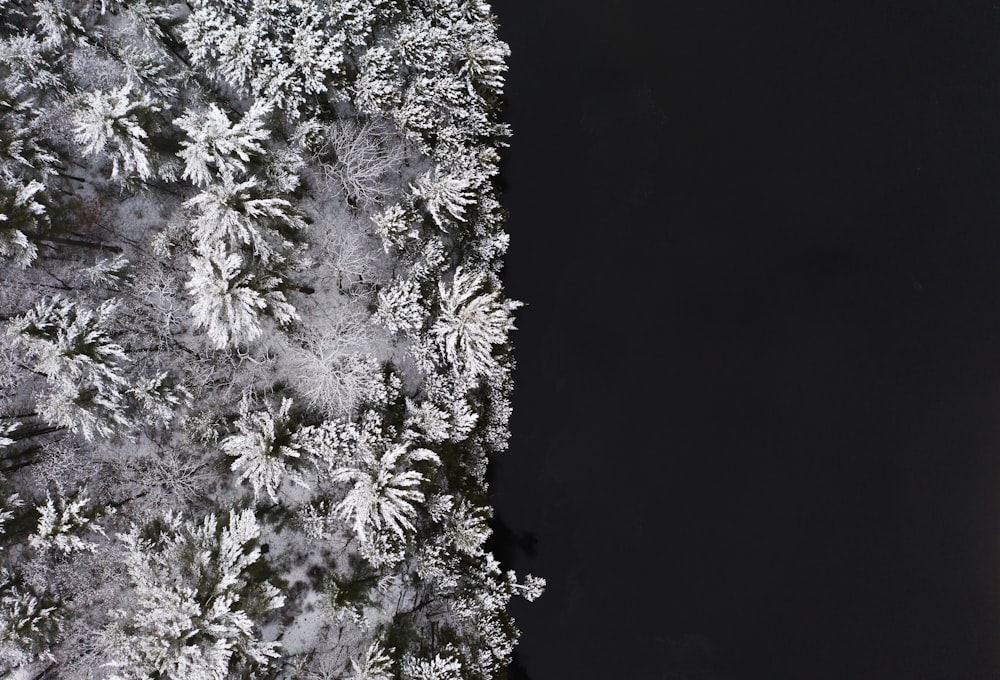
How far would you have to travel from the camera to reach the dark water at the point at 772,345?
45.7 ft

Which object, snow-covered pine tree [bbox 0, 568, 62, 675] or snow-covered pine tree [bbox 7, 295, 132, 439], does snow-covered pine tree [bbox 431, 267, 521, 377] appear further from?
snow-covered pine tree [bbox 0, 568, 62, 675]

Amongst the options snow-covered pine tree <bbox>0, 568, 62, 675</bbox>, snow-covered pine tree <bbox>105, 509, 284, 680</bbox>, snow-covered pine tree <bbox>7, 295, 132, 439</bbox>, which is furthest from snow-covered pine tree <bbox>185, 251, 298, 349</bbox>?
snow-covered pine tree <bbox>0, 568, 62, 675</bbox>

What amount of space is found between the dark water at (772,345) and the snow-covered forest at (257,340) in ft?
8.57

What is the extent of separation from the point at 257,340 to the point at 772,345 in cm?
1351

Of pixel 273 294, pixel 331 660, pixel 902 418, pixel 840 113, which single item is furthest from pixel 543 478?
pixel 840 113

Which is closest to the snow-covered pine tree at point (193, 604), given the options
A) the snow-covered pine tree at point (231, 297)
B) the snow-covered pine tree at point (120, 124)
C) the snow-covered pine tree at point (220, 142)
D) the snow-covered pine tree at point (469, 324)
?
the snow-covered pine tree at point (231, 297)

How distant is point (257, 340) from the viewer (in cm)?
1291

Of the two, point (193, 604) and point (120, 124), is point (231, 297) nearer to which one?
point (120, 124)

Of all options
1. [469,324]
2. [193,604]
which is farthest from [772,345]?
[193,604]

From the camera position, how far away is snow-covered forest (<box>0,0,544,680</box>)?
12.1 m

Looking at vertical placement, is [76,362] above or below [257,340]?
below

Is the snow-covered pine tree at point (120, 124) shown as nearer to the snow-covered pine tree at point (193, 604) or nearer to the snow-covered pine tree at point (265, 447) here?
the snow-covered pine tree at point (265, 447)

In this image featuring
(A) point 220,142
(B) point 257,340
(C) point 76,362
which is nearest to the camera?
(A) point 220,142

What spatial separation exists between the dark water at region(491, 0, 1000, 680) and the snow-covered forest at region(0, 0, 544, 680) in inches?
103
